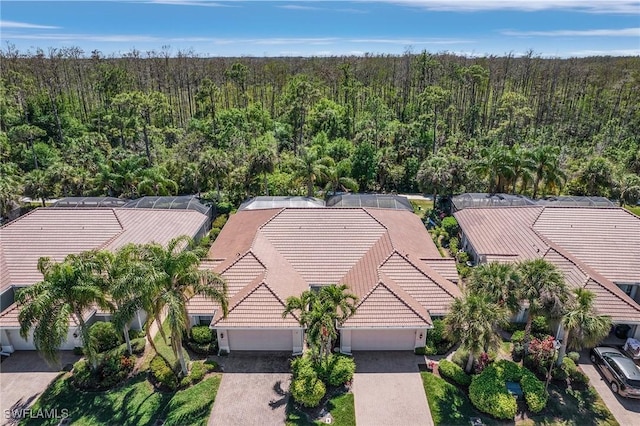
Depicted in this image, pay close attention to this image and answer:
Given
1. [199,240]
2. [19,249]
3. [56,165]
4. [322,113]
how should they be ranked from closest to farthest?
[19,249] → [199,240] → [56,165] → [322,113]

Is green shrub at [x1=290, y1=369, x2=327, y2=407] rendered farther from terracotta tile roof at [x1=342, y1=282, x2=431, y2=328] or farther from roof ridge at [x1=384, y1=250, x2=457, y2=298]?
roof ridge at [x1=384, y1=250, x2=457, y2=298]

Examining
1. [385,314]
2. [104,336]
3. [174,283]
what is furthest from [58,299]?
[385,314]

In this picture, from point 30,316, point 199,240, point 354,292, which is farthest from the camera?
point 199,240

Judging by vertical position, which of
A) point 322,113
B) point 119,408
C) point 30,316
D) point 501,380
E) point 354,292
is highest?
point 322,113

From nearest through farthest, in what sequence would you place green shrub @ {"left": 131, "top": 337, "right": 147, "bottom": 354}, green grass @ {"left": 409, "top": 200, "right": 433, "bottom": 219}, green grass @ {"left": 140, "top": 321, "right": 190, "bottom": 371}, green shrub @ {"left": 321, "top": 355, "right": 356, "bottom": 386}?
green shrub @ {"left": 321, "top": 355, "right": 356, "bottom": 386} < green grass @ {"left": 140, "top": 321, "right": 190, "bottom": 371} < green shrub @ {"left": 131, "top": 337, "right": 147, "bottom": 354} < green grass @ {"left": 409, "top": 200, "right": 433, "bottom": 219}

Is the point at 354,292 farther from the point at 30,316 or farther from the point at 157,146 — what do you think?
the point at 157,146

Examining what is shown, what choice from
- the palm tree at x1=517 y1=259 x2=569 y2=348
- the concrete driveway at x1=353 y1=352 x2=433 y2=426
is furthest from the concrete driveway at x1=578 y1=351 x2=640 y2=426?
the concrete driveway at x1=353 y1=352 x2=433 y2=426

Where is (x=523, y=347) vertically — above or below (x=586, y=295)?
below

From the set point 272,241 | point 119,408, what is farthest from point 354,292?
point 119,408
